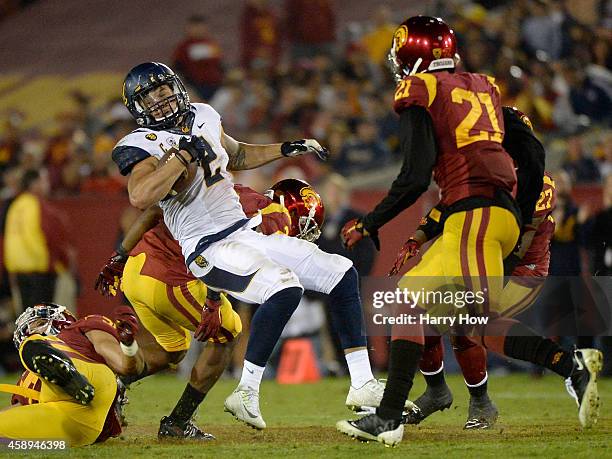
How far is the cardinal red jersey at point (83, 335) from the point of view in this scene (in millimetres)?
5418

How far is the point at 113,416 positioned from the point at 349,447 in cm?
126

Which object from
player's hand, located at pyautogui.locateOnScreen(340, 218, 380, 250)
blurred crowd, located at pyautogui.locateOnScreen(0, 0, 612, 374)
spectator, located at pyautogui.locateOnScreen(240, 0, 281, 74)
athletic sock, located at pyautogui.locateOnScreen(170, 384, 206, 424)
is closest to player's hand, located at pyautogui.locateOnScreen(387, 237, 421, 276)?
player's hand, located at pyautogui.locateOnScreen(340, 218, 380, 250)

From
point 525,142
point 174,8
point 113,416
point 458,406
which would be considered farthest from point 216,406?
point 174,8

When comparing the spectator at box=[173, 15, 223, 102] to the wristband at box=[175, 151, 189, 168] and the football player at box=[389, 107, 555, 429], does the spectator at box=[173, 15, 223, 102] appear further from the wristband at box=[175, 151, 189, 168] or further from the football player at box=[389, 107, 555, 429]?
the wristband at box=[175, 151, 189, 168]

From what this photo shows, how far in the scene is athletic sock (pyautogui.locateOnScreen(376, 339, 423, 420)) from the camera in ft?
16.1

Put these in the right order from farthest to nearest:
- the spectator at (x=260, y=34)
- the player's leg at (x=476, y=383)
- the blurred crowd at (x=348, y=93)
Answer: the spectator at (x=260, y=34) < the blurred crowd at (x=348, y=93) < the player's leg at (x=476, y=383)

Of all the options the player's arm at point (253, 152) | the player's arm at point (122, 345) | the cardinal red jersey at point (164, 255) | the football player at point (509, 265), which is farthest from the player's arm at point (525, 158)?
the player's arm at point (122, 345)

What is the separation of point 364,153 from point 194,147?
654cm

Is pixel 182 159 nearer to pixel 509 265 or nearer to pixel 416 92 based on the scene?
pixel 416 92

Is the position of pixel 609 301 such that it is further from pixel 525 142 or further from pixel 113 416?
pixel 113 416

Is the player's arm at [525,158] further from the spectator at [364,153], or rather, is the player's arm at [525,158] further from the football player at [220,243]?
the spectator at [364,153]

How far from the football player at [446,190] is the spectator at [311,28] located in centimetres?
872

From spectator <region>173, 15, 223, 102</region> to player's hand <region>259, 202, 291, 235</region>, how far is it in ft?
25.0

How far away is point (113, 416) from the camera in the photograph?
18.0ft
